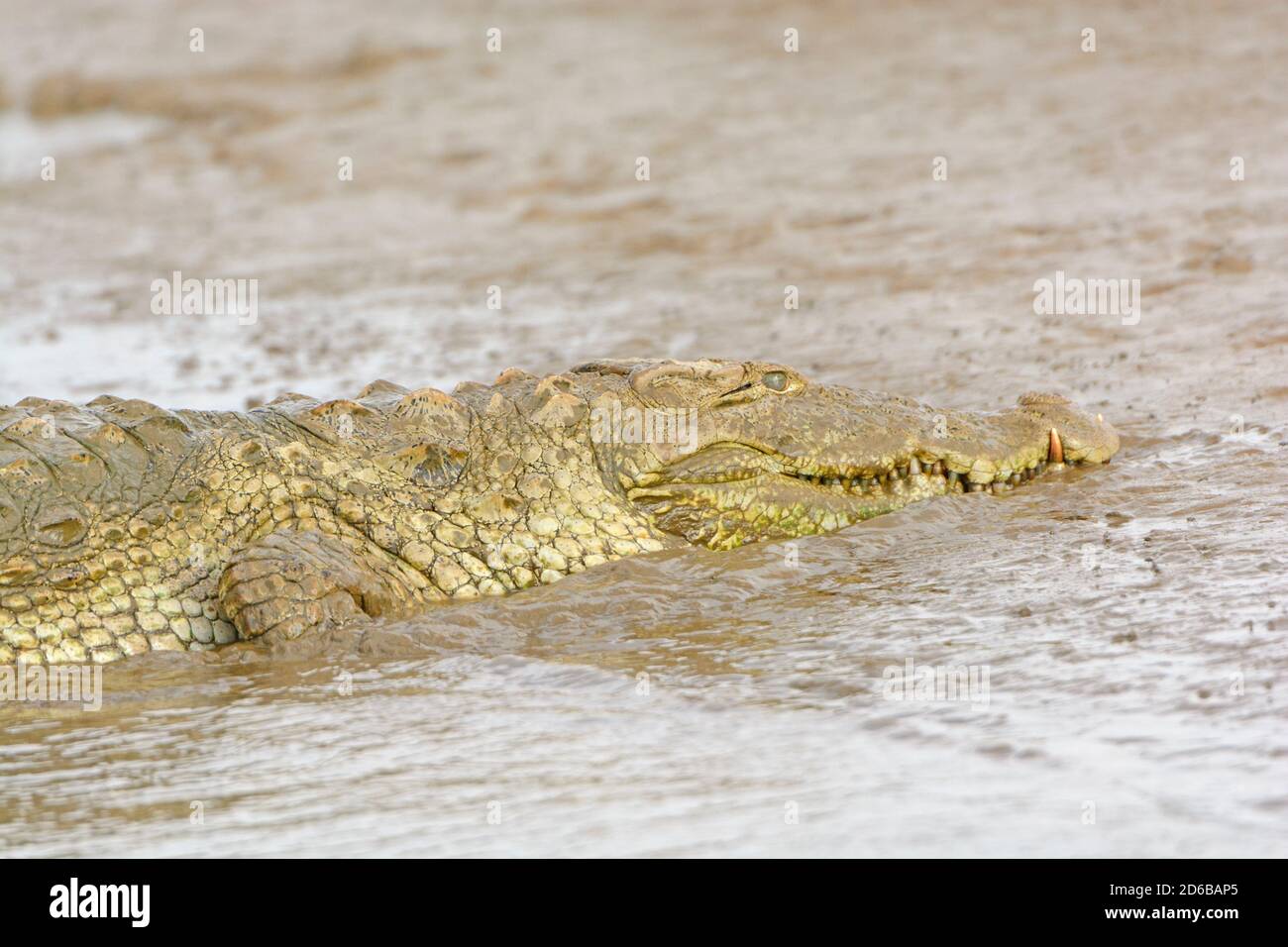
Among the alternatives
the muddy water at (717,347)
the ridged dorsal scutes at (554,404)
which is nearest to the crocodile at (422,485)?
the ridged dorsal scutes at (554,404)

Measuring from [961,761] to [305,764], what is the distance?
5.48 feet

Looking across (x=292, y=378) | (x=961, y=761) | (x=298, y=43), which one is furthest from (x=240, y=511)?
(x=298, y=43)

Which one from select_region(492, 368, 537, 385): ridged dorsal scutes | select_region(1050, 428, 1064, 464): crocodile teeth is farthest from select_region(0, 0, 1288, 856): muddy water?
Answer: select_region(492, 368, 537, 385): ridged dorsal scutes

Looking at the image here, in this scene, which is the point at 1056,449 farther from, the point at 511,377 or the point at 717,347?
the point at 717,347

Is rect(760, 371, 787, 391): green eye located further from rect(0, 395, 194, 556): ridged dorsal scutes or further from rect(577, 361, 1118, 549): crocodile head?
rect(0, 395, 194, 556): ridged dorsal scutes

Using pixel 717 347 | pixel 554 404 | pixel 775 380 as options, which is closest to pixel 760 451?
pixel 775 380

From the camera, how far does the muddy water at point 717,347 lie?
12.0 ft

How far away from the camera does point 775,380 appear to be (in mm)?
5895

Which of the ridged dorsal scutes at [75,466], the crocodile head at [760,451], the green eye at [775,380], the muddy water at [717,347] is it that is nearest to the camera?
the muddy water at [717,347]

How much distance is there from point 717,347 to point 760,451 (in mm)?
3530

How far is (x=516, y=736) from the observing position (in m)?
4.17

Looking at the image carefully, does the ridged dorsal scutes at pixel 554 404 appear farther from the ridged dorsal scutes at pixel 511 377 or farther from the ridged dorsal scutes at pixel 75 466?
the ridged dorsal scutes at pixel 75 466

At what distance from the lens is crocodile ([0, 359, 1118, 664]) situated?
5.14m
